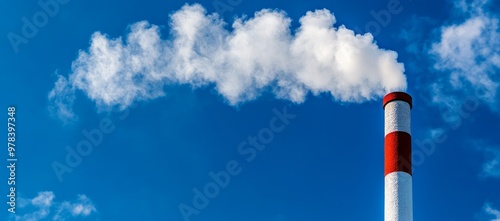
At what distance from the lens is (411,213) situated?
1948 cm

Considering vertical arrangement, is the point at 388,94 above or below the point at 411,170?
above

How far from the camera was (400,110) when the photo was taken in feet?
69.3

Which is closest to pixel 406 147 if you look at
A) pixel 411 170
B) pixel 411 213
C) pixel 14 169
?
pixel 411 170

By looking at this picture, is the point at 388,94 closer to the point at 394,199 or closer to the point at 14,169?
the point at 394,199

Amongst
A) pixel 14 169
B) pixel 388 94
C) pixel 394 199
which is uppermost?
pixel 388 94

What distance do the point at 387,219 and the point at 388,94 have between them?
12.9ft

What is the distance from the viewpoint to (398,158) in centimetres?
2009

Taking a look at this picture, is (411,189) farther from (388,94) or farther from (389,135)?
(388,94)

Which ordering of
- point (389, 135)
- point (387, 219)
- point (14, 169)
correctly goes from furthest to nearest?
point (389, 135) → point (387, 219) → point (14, 169)

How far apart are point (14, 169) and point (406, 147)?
10.5 meters

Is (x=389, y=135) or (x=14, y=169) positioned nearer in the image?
(x=14, y=169)

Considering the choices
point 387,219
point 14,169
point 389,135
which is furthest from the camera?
point 389,135

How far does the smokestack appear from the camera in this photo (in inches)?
767

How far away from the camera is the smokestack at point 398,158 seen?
19484 millimetres
